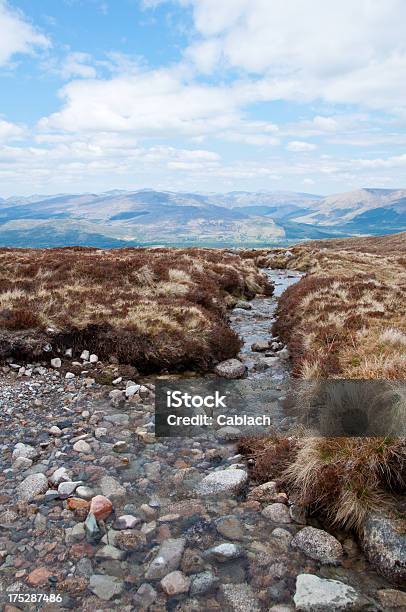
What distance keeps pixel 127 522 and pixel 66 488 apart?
4.08 feet

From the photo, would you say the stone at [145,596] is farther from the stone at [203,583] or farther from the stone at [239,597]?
the stone at [239,597]

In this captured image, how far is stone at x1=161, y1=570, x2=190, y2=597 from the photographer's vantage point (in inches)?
187

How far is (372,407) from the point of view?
7.27 m

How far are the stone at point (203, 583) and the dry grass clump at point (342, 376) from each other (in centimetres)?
183

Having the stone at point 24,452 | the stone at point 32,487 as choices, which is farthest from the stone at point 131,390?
the stone at point 32,487

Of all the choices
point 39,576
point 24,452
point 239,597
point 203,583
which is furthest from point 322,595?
point 24,452

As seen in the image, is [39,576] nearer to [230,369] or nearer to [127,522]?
[127,522]

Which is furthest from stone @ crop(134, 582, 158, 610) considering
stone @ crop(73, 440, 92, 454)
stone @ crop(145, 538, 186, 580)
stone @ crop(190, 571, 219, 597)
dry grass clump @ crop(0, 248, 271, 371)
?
dry grass clump @ crop(0, 248, 271, 371)

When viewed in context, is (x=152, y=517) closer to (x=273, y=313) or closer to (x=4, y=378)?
(x=4, y=378)

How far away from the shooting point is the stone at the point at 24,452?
734cm

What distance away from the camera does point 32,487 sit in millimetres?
6438

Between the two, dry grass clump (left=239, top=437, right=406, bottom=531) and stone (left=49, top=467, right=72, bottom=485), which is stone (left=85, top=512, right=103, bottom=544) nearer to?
stone (left=49, top=467, right=72, bottom=485)

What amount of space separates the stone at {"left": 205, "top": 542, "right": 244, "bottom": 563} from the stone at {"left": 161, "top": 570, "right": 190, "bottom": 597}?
461 millimetres

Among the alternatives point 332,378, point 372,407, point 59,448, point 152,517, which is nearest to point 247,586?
point 152,517
